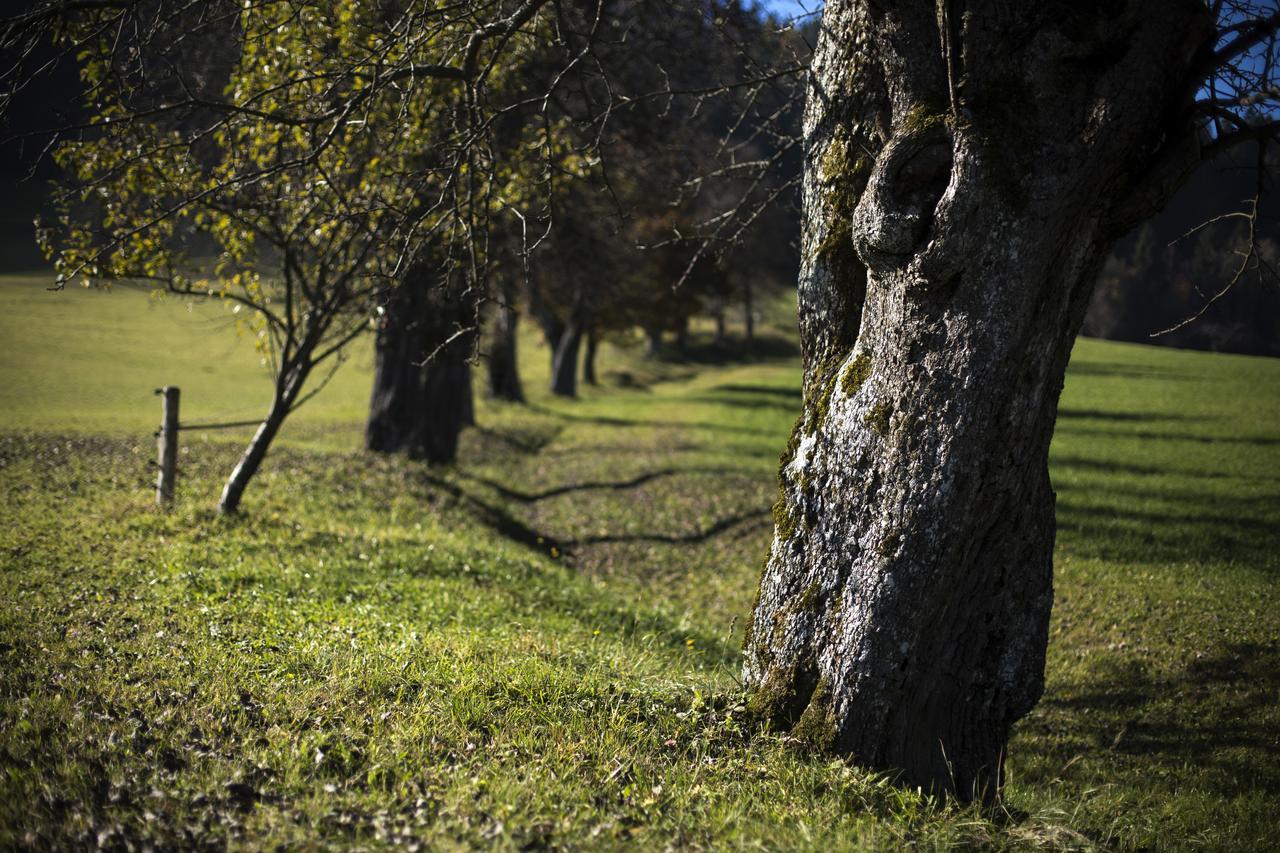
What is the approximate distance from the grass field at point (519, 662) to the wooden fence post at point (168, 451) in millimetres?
503

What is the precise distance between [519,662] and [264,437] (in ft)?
20.2

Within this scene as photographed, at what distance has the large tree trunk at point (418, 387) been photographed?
1477 cm

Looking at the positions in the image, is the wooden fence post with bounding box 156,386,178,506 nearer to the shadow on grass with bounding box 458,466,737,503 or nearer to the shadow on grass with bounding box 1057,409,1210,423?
the shadow on grass with bounding box 458,466,737,503

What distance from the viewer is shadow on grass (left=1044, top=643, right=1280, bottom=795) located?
6145mm

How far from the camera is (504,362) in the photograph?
29453 millimetres

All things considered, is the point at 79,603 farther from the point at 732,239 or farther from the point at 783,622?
the point at 732,239

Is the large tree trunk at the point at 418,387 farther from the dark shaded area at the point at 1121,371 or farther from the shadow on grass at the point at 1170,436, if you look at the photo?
the dark shaded area at the point at 1121,371

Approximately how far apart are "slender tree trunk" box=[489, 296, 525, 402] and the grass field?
12.4m

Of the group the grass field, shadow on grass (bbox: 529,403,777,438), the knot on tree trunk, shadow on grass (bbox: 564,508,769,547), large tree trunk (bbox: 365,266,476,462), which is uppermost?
the knot on tree trunk

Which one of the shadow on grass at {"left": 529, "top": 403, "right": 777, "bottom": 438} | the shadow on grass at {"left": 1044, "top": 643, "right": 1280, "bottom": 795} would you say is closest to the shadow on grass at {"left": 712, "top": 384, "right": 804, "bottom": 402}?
the shadow on grass at {"left": 529, "top": 403, "right": 777, "bottom": 438}

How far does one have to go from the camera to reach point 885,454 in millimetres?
4387

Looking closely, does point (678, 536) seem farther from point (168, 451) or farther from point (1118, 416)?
point (1118, 416)

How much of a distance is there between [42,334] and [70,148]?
3416cm

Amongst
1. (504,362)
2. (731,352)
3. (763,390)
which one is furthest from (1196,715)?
(731,352)
